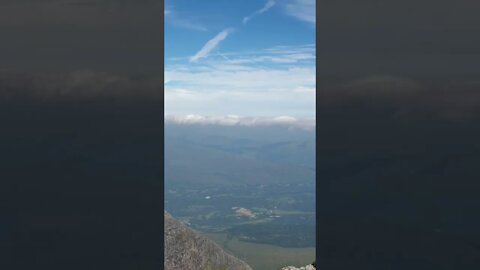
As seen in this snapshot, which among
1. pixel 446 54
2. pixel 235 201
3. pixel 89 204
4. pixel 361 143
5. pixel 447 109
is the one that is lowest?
pixel 235 201

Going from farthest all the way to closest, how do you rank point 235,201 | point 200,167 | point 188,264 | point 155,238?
point 200,167, point 235,201, point 188,264, point 155,238

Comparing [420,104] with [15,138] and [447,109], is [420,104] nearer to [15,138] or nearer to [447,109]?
[447,109]

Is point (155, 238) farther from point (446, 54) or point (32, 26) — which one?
point (446, 54)

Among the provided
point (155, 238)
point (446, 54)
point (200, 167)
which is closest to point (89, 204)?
point (155, 238)

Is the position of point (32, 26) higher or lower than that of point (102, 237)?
higher

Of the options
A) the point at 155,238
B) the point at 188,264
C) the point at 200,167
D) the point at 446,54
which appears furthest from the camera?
the point at 200,167

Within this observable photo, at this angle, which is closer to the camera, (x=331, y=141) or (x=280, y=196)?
(x=331, y=141)

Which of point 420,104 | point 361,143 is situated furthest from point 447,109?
point 361,143
